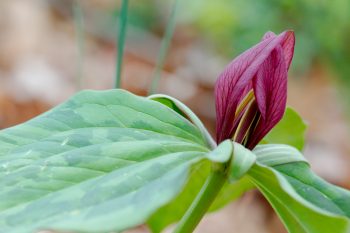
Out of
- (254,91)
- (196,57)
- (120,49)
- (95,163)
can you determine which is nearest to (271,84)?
(254,91)

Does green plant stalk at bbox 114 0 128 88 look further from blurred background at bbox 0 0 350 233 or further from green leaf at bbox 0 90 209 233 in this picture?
blurred background at bbox 0 0 350 233

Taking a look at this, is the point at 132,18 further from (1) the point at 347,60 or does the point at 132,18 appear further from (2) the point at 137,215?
(2) the point at 137,215

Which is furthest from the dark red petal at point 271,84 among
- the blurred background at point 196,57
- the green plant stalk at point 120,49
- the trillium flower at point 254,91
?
the blurred background at point 196,57

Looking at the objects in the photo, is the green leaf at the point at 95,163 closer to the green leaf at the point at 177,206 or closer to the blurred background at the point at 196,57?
the green leaf at the point at 177,206

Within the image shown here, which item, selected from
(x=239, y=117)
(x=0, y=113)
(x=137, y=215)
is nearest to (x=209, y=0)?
(x=0, y=113)

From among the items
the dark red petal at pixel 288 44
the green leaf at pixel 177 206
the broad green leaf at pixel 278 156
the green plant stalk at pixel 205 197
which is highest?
the dark red petal at pixel 288 44

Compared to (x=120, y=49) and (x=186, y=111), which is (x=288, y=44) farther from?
(x=120, y=49)
